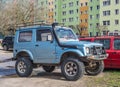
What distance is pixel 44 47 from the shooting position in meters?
14.4

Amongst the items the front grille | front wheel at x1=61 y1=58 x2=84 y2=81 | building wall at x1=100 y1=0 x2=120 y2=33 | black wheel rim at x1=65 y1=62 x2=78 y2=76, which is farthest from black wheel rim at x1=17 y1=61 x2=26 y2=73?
building wall at x1=100 y1=0 x2=120 y2=33

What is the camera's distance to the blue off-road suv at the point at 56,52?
13.5 metres

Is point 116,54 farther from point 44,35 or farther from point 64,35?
point 44,35

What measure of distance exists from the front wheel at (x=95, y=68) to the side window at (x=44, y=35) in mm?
2024

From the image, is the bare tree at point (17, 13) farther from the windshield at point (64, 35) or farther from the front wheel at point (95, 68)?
the front wheel at point (95, 68)

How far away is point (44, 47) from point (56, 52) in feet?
2.08

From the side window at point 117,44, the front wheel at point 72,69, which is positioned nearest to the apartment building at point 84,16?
the side window at point 117,44

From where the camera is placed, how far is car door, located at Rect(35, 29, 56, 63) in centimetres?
1426

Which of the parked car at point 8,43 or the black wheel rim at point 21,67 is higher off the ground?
the parked car at point 8,43

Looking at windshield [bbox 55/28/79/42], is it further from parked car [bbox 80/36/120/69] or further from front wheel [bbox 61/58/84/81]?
parked car [bbox 80/36/120/69]

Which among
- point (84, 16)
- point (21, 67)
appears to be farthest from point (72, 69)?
point (84, 16)

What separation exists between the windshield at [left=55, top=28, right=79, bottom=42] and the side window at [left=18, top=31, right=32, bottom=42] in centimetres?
139

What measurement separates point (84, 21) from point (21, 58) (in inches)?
3356

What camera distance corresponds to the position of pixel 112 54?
1579 cm
